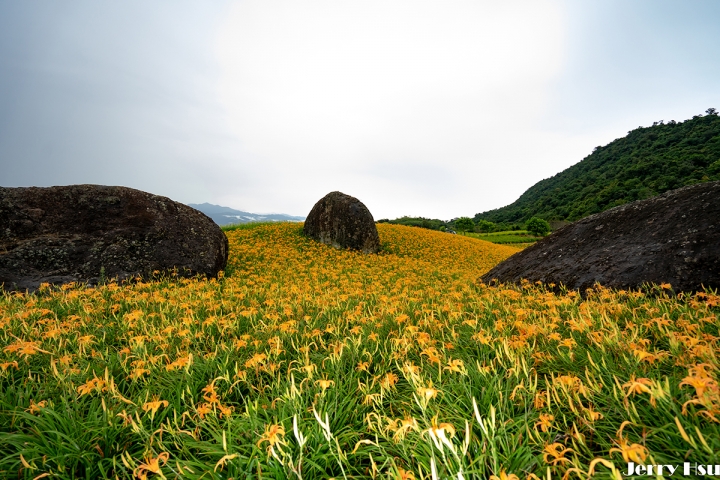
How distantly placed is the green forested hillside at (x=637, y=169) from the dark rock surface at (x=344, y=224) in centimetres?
5810

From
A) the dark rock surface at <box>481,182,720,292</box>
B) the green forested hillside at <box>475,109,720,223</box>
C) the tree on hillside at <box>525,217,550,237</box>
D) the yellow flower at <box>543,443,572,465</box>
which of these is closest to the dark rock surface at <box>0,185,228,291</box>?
the yellow flower at <box>543,443,572,465</box>

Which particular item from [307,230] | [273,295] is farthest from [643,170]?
[273,295]

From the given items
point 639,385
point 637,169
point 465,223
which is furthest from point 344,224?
point 637,169

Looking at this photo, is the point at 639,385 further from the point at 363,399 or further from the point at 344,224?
the point at 344,224

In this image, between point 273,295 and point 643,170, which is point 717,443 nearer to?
point 273,295

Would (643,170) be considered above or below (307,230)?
above

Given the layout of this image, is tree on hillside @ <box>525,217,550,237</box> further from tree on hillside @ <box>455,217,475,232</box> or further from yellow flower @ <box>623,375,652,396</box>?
yellow flower @ <box>623,375,652,396</box>

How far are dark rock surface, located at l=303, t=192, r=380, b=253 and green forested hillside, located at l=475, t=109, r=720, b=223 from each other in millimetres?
58104

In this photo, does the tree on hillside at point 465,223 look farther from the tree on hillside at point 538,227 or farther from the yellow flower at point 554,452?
the yellow flower at point 554,452

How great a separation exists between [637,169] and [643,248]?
270ft

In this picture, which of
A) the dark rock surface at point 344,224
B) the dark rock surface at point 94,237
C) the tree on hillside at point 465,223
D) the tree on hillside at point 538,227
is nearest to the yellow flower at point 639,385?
the dark rock surface at point 94,237

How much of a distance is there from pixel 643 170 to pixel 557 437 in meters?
87.9

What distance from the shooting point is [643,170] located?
64.9 meters

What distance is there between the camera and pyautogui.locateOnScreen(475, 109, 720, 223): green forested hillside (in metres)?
55.7
